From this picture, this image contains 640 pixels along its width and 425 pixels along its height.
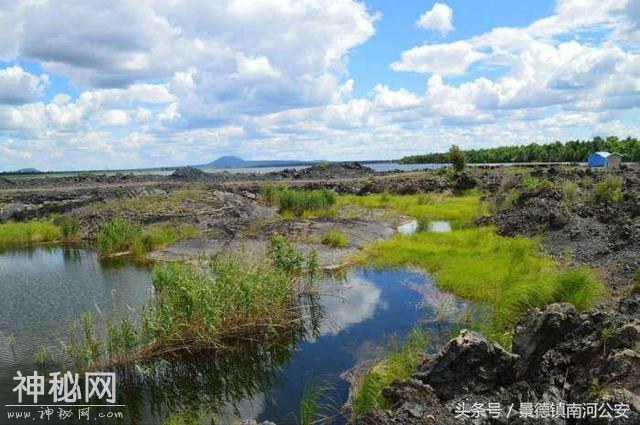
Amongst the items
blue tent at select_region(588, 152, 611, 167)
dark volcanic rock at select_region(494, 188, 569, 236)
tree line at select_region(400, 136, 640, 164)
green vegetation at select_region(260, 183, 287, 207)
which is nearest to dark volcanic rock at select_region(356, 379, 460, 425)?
dark volcanic rock at select_region(494, 188, 569, 236)

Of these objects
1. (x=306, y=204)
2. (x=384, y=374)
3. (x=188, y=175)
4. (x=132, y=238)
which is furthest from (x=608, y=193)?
(x=188, y=175)

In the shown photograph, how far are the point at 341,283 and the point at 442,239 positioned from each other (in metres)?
8.82

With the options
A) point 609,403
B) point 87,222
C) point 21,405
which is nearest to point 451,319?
point 609,403

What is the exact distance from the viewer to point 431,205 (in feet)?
152

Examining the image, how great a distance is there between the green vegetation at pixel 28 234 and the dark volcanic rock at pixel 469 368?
32.8 metres

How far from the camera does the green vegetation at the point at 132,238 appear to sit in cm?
2903

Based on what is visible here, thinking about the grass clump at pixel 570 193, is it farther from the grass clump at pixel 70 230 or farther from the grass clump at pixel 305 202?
the grass clump at pixel 70 230

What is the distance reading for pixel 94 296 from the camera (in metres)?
20.1

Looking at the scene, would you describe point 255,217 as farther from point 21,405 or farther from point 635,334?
point 635,334

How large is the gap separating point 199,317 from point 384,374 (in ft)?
18.0

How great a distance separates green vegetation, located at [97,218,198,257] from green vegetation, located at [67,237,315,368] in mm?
13072

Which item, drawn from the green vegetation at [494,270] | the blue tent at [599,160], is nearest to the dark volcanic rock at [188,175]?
the green vegetation at [494,270]

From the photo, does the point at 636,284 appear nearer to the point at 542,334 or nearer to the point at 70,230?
the point at 542,334

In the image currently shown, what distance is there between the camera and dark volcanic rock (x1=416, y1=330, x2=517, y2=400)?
938 centimetres
